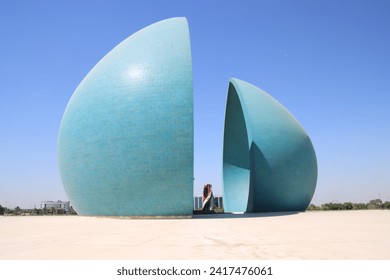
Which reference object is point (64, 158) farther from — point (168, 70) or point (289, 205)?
point (289, 205)

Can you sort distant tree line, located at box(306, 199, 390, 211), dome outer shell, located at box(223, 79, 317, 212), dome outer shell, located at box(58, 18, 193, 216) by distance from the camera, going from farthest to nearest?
distant tree line, located at box(306, 199, 390, 211) → dome outer shell, located at box(223, 79, 317, 212) → dome outer shell, located at box(58, 18, 193, 216)

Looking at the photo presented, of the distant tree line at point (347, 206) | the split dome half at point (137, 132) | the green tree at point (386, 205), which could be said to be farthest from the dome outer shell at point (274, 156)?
the green tree at point (386, 205)

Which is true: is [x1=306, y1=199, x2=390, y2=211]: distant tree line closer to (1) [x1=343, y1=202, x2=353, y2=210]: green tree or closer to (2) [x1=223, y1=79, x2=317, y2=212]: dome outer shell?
(1) [x1=343, y1=202, x2=353, y2=210]: green tree

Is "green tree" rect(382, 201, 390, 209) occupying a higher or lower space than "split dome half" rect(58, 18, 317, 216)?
lower

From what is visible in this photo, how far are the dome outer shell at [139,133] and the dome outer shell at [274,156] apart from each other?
7493mm

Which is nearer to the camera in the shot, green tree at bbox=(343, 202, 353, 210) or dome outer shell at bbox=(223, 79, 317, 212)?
dome outer shell at bbox=(223, 79, 317, 212)

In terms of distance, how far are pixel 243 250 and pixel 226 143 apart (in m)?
23.7

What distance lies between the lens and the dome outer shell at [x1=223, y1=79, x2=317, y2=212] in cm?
2214

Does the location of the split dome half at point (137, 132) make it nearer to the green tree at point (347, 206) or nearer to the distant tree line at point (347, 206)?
the distant tree line at point (347, 206)

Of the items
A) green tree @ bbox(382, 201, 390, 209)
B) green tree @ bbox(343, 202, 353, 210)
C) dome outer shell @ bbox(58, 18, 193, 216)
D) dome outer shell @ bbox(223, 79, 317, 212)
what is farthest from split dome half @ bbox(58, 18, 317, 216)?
green tree @ bbox(382, 201, 390, 209)

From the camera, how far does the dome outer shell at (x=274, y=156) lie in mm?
22141

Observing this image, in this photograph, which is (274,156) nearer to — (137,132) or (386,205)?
(137,132)

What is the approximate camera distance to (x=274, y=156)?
22344mm

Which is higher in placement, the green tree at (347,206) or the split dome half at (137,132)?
the split dome half at (137,132)
